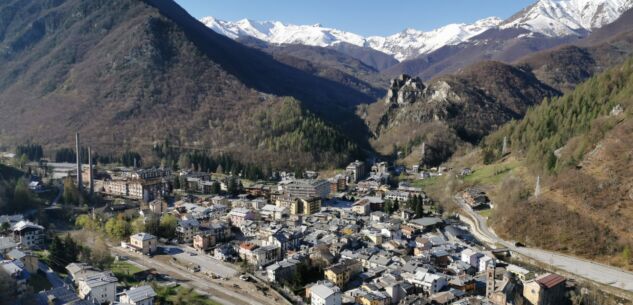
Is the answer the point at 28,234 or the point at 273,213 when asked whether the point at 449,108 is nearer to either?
the point at 273,213

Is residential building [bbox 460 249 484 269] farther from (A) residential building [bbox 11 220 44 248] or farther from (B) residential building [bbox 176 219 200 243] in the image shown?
(A) residential building [bbox 11 220 44 248]

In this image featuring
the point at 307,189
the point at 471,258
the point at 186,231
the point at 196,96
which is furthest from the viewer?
the point at 196,96

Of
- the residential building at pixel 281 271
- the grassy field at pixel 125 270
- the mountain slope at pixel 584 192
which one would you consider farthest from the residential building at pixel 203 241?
the mountain slope at pixel 584 192

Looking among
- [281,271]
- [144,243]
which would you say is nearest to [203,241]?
[144,243]

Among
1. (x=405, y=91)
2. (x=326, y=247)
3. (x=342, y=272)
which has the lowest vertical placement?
(x=342, y=272)

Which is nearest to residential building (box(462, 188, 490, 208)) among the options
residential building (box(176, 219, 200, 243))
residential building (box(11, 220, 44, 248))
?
residential building (box(176, 219, 200, 243))

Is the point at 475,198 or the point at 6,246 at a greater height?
the point at 6,246

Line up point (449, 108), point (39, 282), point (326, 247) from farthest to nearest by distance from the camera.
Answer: point (449, 108), point (326, 247), point (39, 282)
